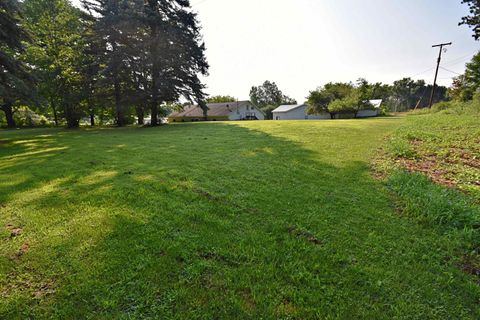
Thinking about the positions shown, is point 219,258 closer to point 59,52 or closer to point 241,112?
point 59,52

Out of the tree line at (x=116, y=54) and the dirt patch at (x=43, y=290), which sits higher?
the tree line at (x=116, y=54)

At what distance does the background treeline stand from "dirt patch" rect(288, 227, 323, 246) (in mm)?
17132

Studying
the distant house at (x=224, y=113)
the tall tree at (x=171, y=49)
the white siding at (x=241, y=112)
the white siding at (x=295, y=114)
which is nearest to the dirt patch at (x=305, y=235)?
the tall tree at (x=171, y=49)

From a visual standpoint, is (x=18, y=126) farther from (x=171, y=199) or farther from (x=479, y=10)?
(x=479, y=10)

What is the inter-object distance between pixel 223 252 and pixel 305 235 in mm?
1074

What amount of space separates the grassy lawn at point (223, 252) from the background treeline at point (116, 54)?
49.2 ft

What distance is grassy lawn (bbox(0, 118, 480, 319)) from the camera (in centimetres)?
196

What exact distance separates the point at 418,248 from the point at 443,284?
539 millimetres

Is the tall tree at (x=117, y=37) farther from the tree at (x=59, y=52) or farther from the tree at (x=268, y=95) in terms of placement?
the tree at (x=268, y=95)

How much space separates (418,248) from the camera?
2.70 meters

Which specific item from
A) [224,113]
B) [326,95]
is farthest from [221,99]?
[326,95]

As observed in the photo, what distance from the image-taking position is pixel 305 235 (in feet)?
9.58

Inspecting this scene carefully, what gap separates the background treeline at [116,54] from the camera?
17.0m

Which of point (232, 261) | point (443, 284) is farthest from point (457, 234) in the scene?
point (232, 261)
